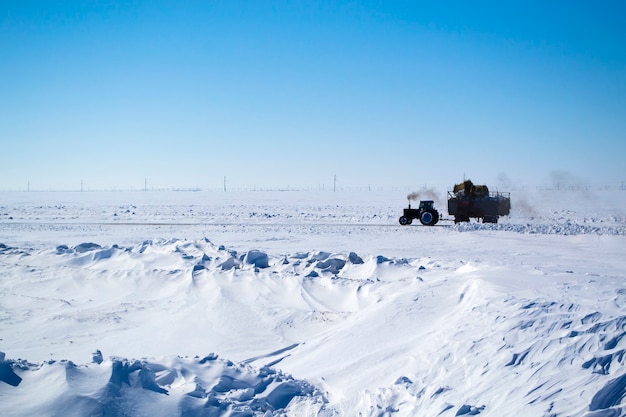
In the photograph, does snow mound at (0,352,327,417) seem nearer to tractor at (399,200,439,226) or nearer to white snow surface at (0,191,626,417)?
white snow surface at (0,191,626,417)

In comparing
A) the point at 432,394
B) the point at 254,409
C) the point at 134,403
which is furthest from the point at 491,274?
the point at 134,403

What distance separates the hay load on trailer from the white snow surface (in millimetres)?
11597

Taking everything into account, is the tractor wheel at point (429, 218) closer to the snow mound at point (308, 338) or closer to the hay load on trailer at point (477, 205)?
the hay load on trailer at point (477, 205)

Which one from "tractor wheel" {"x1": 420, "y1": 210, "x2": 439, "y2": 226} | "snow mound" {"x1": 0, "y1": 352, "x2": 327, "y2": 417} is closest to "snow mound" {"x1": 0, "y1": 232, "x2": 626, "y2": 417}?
"snow mound" {"x1": 0, "y1": 352, "x2": 327, "y2": 417}

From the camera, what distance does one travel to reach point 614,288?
6.34 metres

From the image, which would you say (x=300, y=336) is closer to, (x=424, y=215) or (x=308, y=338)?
(x=308, y=338)

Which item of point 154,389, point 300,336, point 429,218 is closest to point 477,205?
point 429,218

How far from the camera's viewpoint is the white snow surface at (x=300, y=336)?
4.14 metres

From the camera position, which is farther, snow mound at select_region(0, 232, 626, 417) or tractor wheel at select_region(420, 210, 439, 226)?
tractor wheel at select_region(420, 210, 439, 226)

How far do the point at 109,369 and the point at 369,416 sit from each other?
8.43 feet

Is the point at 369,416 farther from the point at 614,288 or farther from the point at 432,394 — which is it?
the point at 614,288

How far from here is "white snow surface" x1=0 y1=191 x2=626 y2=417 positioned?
4141 mm

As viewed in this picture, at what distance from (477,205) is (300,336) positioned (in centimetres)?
2029

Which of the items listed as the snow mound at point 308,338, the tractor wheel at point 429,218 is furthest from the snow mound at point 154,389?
the tractor wheel at point 429,218
